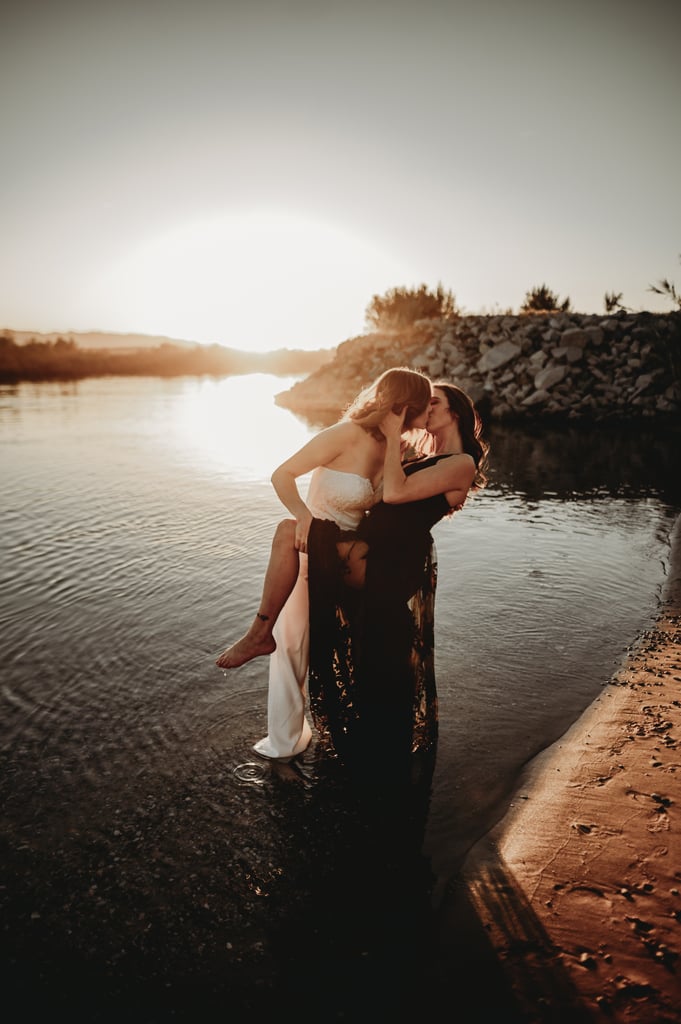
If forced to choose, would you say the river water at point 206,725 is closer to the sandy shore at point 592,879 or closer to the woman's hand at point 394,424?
the sandy shore at point 592,879

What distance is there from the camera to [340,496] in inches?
153

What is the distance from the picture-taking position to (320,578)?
12.6 ft

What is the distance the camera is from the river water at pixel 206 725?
2.85 m

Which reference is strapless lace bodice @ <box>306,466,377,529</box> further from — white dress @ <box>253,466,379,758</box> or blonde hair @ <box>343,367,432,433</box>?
blonde hair @ <box>343,367,432,433</box>

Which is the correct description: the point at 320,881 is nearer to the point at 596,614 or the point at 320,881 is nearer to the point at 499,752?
the point at 499,752

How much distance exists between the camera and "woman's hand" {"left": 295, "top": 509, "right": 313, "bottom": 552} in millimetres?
3766

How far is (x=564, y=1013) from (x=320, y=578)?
242 cm

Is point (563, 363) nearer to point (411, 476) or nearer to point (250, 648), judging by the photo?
point (411, 476)

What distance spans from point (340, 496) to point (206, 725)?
2.25 metres

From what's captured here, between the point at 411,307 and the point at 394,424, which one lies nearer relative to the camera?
the point at 394,424

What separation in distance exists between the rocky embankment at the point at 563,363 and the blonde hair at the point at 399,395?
72.4 feet

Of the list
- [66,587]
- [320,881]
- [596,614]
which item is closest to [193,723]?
[320,881]

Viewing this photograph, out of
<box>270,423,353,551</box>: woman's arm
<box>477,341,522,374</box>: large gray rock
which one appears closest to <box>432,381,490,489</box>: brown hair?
<box>270,423,353,551</box>: woman's arm

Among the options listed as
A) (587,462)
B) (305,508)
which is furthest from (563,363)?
(305,508)
